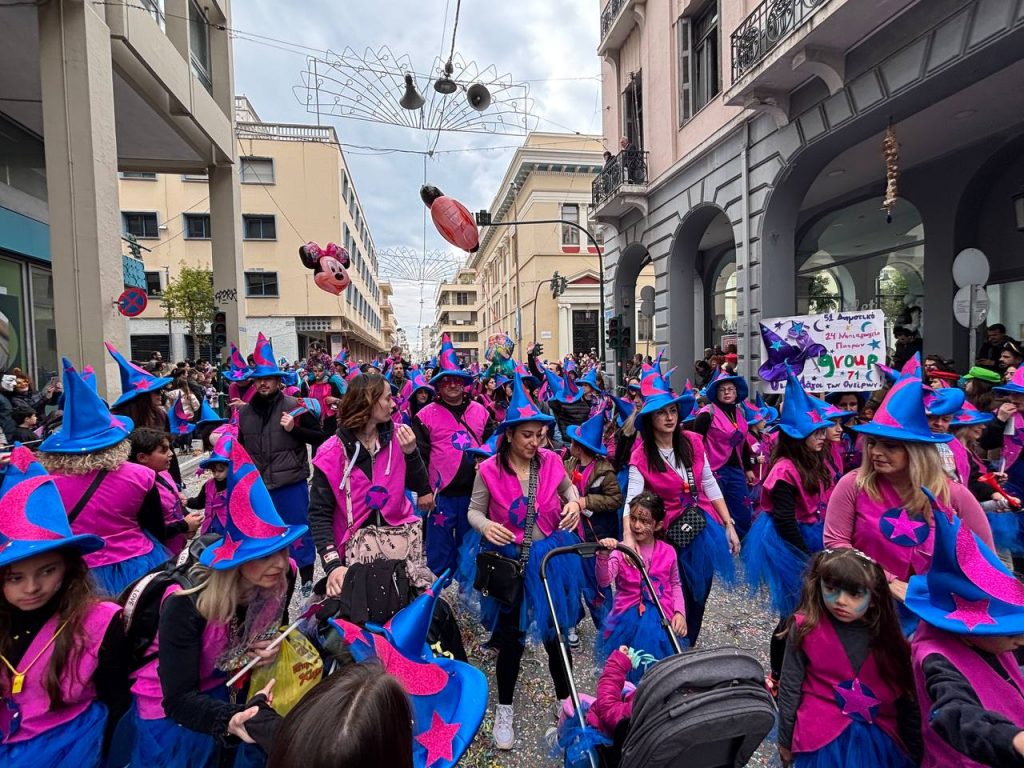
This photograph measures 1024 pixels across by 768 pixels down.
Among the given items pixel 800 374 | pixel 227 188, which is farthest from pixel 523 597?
pixel 227 188

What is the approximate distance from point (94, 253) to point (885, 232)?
16.5 m

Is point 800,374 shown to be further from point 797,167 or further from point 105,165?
point 105,165

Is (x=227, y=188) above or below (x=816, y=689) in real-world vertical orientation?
above

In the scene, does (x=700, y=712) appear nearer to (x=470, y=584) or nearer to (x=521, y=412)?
(x=521, y=412)

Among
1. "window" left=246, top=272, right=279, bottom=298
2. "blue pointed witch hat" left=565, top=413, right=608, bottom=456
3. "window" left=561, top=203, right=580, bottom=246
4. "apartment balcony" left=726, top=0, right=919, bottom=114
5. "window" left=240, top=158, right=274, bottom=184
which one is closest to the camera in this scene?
"blue pointed witch hat" left=565, top=413, right=608, bottom=456

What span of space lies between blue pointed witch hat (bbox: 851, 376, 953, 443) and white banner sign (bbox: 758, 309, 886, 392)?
13.0ft

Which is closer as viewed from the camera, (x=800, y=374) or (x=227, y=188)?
(x=800, y=374)

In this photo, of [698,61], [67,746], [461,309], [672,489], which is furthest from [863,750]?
[461,309]

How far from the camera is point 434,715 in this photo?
5.23ft

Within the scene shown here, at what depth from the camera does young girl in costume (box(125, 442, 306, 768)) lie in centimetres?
180

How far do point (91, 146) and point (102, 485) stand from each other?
355 inches

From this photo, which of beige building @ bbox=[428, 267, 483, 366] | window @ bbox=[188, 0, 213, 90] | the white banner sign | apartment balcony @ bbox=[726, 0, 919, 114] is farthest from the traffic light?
beige building @ bbox=[428, 267, 483, 366]

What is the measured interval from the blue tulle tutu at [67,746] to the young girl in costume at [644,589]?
2.11 m

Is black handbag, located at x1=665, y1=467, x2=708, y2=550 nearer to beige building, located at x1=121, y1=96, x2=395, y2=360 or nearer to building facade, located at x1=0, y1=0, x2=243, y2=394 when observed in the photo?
building facade, located at x1=0, y1=0, x2=243, y2=394
